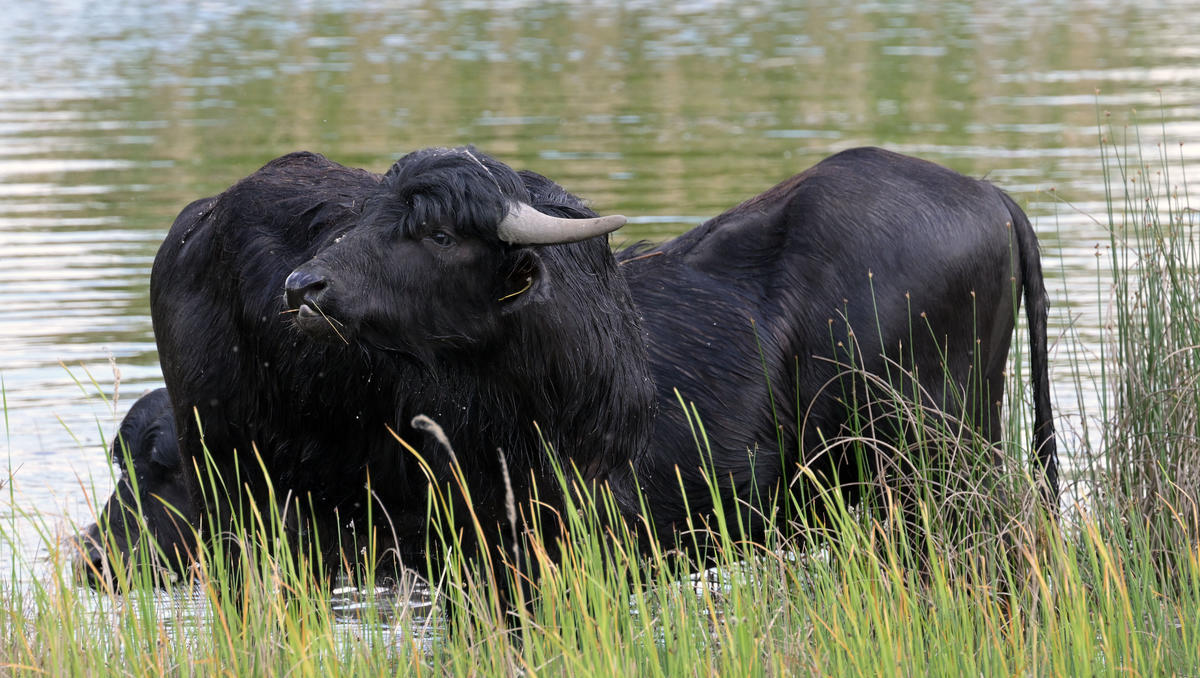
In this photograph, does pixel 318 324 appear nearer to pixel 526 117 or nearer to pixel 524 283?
pixel 524 283

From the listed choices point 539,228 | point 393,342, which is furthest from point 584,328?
point 393,342

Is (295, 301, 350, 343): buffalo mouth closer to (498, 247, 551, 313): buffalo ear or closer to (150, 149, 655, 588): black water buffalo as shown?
(150, 149, 655, 588): black water buffalo

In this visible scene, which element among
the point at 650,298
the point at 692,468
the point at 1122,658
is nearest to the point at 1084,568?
the point at 1122,658

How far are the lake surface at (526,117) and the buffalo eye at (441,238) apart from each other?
1.35 meters

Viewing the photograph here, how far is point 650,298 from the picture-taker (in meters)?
5.47

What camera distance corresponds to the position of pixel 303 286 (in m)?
4.14

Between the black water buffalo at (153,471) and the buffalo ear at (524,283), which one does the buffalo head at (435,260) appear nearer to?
the buffalo ear at (524,283)

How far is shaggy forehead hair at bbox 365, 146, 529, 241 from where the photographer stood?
14.2ft

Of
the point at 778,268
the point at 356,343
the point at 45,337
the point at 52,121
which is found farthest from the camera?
the point at 52,121

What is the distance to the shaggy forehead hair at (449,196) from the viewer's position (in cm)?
432

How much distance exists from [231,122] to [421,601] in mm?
14398

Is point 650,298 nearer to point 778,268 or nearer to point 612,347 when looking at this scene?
point 778,268

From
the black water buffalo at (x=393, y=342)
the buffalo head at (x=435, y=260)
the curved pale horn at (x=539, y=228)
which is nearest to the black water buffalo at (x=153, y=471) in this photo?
the black water buffalo at (x=393, y=342)

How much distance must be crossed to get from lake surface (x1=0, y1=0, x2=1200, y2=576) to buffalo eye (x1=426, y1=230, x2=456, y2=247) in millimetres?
1347
